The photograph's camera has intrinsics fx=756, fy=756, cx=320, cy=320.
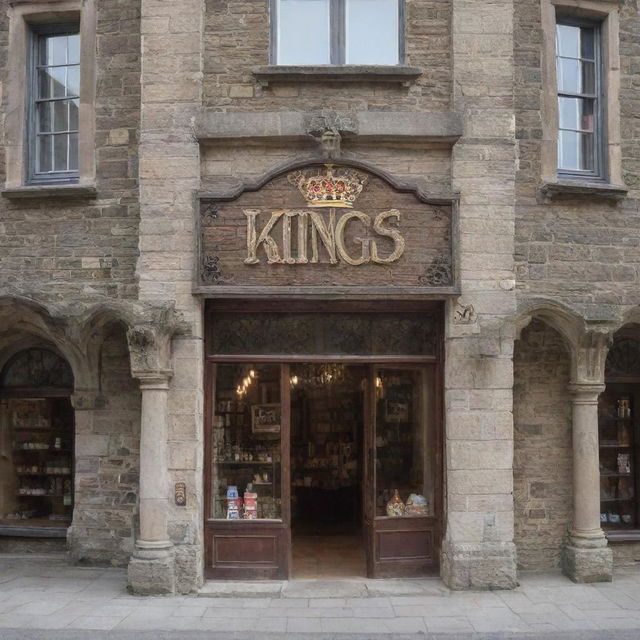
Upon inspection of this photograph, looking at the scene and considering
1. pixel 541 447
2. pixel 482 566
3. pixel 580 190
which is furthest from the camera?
pixel 541 447

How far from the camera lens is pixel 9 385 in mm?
10086

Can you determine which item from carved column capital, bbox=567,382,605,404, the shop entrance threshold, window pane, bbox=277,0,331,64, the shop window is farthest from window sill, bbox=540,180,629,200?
the shop entrance threshold

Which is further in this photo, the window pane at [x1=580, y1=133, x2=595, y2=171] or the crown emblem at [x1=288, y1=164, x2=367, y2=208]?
the window pane at [x1=580, y1=133, x2=595, y2=171]

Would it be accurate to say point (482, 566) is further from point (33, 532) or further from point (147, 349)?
point (33, 532)

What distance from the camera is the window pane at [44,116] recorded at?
32.2ft

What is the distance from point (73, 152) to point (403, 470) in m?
5.79

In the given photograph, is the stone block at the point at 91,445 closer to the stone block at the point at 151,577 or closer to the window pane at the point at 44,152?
the stone block at the point at 151,577

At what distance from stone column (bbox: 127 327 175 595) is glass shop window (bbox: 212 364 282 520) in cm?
78

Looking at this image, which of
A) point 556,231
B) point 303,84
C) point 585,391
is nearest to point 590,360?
point 585,391

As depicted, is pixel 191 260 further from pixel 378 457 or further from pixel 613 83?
pixel 613 83

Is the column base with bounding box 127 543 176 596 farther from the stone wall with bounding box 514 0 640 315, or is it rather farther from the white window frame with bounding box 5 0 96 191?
the stone wall with bounding box 514 0 640 315

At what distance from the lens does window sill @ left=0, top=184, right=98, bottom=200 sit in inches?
364

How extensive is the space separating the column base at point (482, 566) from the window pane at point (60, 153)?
22.1ft

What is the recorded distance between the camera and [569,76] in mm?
9672
